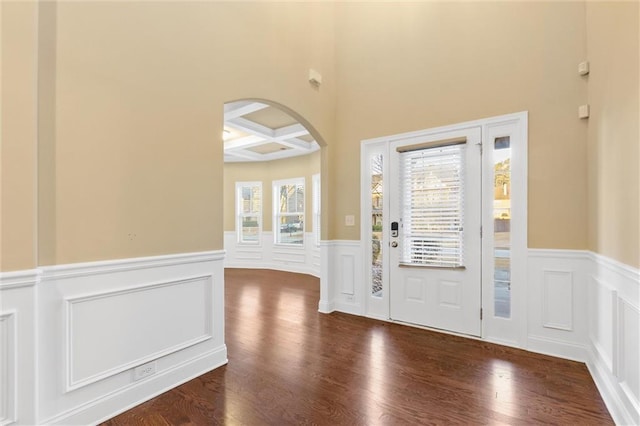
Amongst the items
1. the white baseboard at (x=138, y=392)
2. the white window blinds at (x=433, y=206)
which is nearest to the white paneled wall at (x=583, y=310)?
the white window blinds at (x=433, y=206)

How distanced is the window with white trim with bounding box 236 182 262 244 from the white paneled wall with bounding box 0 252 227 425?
5369mm

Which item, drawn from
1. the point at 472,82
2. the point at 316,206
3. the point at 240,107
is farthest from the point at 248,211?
the point at 472,82

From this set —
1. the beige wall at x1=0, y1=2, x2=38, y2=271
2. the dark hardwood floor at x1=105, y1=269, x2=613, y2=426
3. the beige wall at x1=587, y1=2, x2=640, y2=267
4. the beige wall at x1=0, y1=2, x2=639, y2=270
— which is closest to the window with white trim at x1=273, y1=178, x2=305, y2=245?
the beige wall at x1=0, y1=2, x2=639, y2=270

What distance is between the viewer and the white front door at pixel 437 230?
311cm

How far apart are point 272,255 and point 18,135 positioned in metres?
6.22

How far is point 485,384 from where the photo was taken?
2.21m

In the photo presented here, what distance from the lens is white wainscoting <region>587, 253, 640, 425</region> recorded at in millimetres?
1594

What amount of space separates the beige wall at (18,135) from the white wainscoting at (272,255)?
17.6 ft

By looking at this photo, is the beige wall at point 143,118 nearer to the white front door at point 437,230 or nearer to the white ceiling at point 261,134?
the white ceiling at point 261,134

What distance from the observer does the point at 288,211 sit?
744cm

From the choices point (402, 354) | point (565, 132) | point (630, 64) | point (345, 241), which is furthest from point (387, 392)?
point (565, 132)

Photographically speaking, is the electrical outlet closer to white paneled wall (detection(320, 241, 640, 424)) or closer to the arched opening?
white paneled wall (detection(320, 241, 640, 424))

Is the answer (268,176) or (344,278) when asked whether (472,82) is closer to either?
(344,278)

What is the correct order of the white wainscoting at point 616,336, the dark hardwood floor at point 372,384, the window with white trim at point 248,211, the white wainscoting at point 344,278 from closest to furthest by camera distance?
the white wainscoting at point 616,336, the dark hardwood floor at point 372,384, the white wainscoting at point 344,278, the window with white trim at point 248,211
